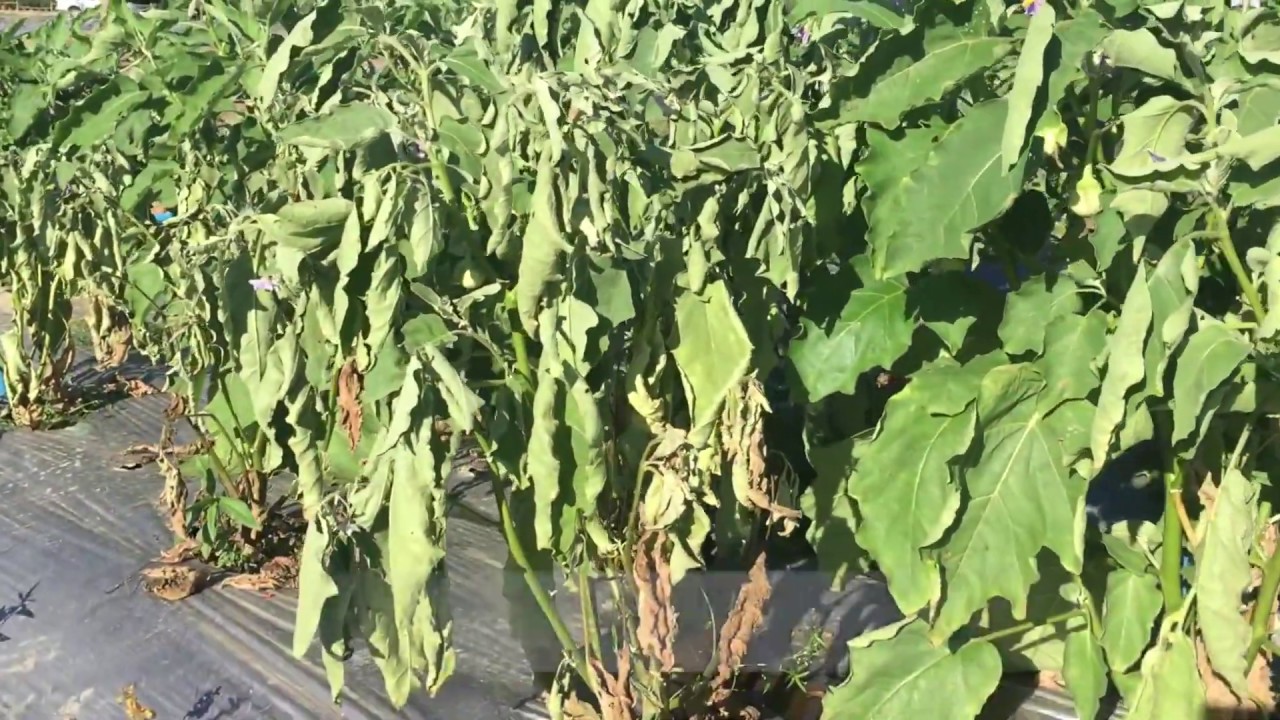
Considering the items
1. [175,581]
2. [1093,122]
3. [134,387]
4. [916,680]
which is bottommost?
[134,387]

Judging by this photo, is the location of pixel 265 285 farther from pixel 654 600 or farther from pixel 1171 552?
pixel 1171 552

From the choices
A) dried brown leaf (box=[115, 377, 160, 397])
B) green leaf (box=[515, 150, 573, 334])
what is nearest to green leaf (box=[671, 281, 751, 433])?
green leaf (box=[515, 150, 573, 334])

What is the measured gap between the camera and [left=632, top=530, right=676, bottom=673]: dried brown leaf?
1794 mm

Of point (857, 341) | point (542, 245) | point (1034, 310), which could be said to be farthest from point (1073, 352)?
point (542, 245)

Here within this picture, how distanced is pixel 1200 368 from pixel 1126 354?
86 millimetres

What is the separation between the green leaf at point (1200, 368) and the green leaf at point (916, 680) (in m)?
0.62

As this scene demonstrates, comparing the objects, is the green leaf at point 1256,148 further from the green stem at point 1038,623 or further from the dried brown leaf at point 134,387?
the dried brown leaf at point 134,387

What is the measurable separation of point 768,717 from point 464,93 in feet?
3.93

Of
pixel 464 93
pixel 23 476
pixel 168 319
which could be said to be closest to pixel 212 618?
pixel 168 319

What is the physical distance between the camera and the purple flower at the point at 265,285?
162 centimetres

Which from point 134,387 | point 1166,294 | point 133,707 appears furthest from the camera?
point 134,387

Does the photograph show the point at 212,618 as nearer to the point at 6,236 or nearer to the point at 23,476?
the point at 23,476

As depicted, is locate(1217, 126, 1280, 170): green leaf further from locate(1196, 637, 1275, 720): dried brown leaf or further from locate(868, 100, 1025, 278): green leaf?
locate(1196, 637, 1275, 720): dried brown leaf

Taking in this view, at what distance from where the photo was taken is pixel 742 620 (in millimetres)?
1909
